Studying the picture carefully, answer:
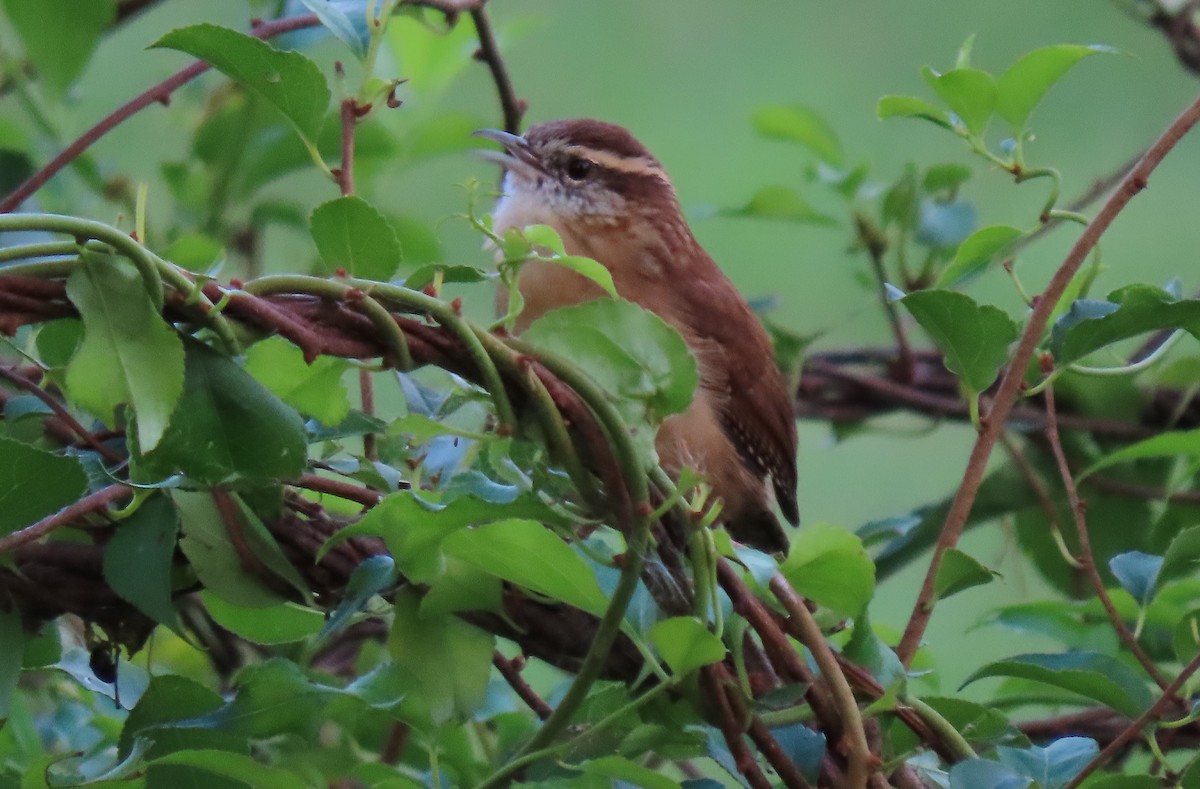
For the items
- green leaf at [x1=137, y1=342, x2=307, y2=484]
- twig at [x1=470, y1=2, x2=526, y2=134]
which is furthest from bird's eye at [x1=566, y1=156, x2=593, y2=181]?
green leaf at [x1=137, y1=342, x2=307, y2=484]

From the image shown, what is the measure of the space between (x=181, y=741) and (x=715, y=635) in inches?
19.3

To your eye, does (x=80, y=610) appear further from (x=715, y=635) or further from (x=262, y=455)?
(x=715, y=635)

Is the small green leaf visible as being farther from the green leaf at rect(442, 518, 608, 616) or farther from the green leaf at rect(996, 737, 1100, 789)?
the green leaf at rect(442, 518, 608, 616)

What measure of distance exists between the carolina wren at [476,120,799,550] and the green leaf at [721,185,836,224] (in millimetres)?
127

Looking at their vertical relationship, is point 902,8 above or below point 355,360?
below

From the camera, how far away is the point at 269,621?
1409mm

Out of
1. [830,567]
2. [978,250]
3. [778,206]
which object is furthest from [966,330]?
[778,206]

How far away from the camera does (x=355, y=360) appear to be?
1.16 metres

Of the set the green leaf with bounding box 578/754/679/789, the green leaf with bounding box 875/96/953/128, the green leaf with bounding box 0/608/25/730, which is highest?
the green leaf with bounding box 875/96/953/128

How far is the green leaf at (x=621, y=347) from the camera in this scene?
1104 mm

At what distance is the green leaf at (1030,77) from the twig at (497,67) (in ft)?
2.57

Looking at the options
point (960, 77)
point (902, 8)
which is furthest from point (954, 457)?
point (960, 77)

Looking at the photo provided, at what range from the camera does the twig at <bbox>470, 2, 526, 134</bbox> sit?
2.19m

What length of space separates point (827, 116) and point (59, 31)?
5.11 m
